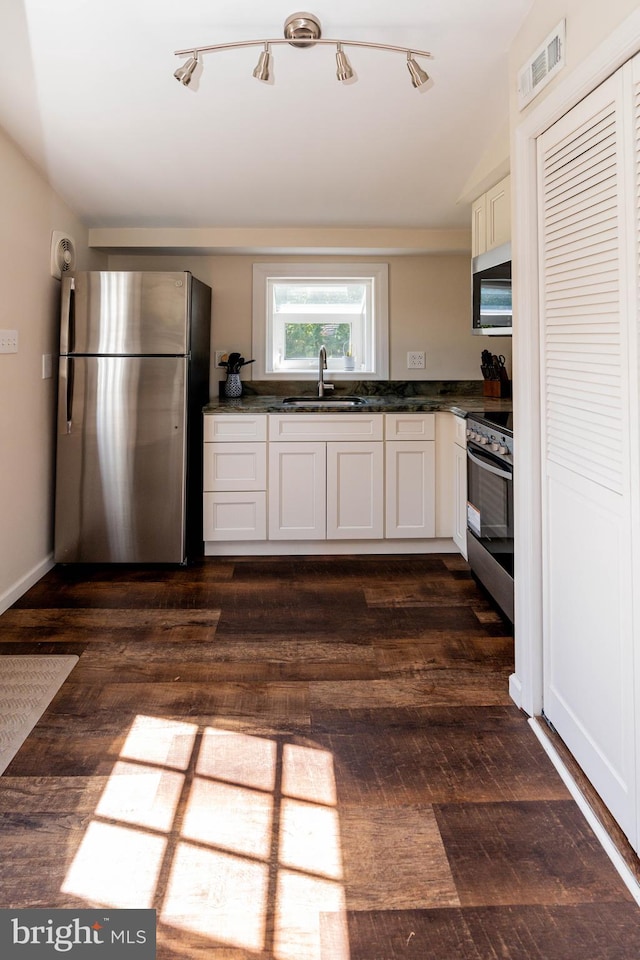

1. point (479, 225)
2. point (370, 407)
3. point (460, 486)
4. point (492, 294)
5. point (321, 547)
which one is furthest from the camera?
point (321, 547)

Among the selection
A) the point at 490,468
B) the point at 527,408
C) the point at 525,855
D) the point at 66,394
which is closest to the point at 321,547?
the point at 490,468

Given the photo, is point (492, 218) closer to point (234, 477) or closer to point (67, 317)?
point (234, 477)

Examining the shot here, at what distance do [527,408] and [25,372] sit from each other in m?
2.39

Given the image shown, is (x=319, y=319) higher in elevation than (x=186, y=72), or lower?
lower

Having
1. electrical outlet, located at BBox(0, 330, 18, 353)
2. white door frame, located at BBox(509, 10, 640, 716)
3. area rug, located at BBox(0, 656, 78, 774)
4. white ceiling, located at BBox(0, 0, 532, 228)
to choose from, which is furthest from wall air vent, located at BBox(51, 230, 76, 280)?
white door frame, located at BBox(509, 10, 640, 716)

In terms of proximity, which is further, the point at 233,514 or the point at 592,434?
the point at 233,514

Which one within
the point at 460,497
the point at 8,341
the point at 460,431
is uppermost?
the point at 8,341

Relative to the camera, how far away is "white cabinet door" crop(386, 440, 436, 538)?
12.4 ft

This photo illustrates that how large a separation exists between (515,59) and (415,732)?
2.10 meters

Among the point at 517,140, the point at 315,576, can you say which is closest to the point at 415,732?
the point at 315,576

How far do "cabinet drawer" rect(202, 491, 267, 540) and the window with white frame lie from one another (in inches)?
40.1

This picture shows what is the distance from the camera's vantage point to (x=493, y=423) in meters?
2.76

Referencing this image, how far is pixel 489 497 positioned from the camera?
2.91 m

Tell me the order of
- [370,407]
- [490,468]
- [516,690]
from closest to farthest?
[516,690], [490,468], [370,407]
